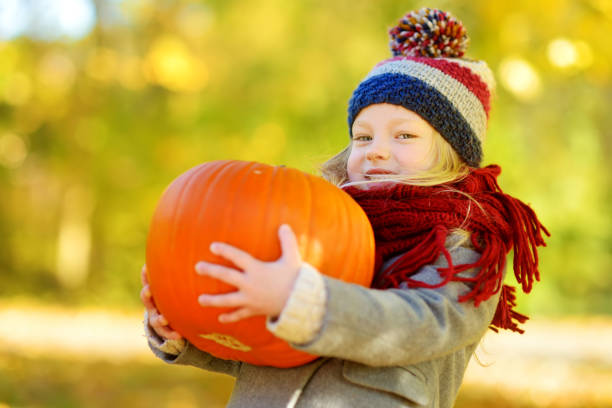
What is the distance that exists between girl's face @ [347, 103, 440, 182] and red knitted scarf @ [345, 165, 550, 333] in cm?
12

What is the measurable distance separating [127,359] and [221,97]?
427 cm

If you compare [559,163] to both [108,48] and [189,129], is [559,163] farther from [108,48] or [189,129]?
[108,48]

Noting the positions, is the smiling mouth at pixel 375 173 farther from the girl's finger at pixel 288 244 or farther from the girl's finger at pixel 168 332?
the girl's finger at pixel 168 332

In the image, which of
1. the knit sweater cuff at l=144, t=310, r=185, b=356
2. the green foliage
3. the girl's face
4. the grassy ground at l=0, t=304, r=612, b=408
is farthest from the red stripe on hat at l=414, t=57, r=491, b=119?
the green foliage

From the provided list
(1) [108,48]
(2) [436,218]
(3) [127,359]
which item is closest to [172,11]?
(1) [108,48]

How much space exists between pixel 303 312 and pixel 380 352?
274 mm

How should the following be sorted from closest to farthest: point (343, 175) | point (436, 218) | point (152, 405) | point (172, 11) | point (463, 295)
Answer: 1. point (463, 295)
2. point (436, 218)
3. point (343, 175)
4. point (152, 405)
5. point (172, 11)

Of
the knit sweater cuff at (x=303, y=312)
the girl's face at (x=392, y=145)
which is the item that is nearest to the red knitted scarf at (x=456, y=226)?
the girl's face at (x=392, y=145)

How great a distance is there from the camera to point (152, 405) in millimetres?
6254

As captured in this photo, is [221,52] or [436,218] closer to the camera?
[436,218]

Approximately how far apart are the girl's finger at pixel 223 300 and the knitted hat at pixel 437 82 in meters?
1.06

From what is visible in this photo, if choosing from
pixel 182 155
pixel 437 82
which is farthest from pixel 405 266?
pixel 182 155

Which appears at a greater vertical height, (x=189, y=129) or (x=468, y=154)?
(x=189, y=129)

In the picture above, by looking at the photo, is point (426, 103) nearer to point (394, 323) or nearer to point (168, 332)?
point (394, 323)
